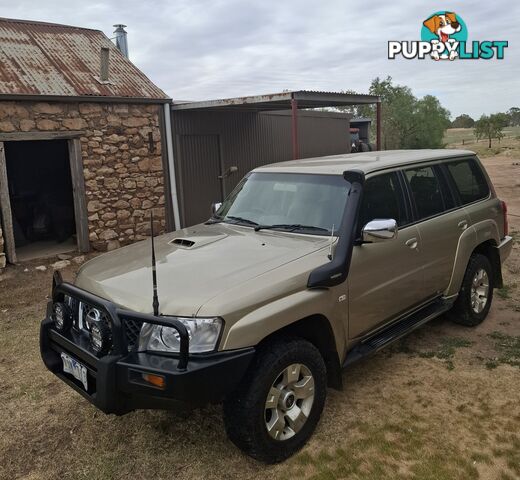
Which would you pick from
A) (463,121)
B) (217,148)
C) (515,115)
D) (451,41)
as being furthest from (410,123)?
(515,115)

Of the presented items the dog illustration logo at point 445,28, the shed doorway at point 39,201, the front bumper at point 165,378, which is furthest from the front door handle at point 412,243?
the dog illustration logo at point 445,28

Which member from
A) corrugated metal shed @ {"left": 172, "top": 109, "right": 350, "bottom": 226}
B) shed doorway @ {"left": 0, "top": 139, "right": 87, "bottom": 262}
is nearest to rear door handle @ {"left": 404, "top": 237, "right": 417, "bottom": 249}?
shed doorway @ {"left": 0, "top": 139, "right": 87, "bottom": 262}

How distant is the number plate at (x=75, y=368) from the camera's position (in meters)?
3.04

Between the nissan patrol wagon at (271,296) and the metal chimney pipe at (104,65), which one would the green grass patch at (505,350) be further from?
the metal chimney pipe at (104,65)

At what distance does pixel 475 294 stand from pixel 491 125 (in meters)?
50.9

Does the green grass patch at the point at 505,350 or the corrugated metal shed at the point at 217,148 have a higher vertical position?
the corrugated metal shed at the point at 217,148

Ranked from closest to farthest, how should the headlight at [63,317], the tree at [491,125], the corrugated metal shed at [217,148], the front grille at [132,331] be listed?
the front grille at [132,331] < the headlight at [63,317] < the corrugated metal shed at [217,148] < the tree at [491,125]

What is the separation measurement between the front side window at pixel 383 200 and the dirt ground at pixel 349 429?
1335mm

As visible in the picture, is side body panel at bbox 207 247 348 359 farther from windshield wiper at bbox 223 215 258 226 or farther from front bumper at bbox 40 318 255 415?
windshield wiper at bbox 223 215 258 226

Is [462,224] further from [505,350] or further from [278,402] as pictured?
[278,402]

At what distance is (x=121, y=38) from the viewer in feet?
38.8

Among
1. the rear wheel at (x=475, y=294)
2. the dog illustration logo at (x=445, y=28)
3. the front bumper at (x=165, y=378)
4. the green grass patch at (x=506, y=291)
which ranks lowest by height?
the green grass patch at (x=506, y=291)

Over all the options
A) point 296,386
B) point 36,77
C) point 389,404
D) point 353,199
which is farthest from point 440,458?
point 36,77

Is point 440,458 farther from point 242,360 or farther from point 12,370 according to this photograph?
point 12,370
